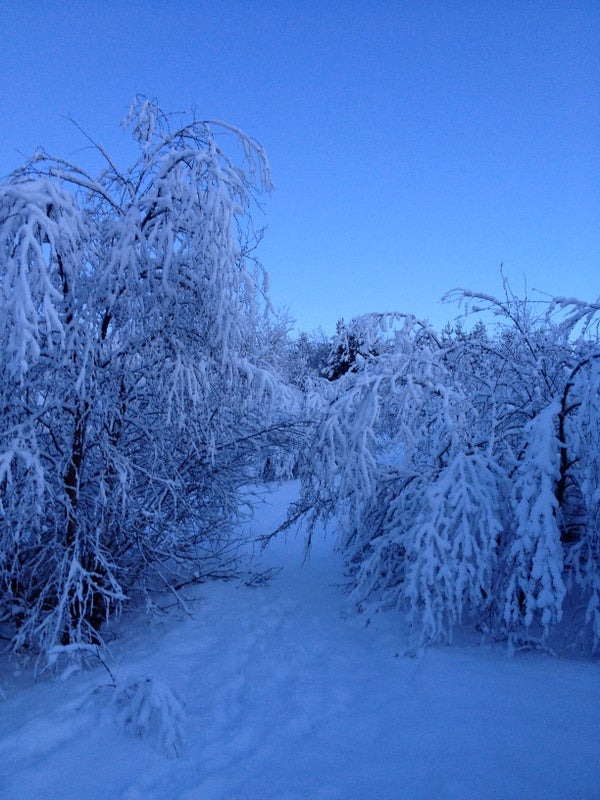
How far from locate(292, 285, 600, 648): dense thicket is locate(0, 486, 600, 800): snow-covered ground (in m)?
0.47

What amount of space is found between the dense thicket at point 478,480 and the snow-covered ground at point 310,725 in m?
0.47

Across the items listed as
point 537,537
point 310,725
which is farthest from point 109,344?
point 537,537

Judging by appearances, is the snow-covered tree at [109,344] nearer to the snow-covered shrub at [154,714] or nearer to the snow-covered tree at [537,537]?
the snow-covered shrub at [154,714]

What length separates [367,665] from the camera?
4.42 m

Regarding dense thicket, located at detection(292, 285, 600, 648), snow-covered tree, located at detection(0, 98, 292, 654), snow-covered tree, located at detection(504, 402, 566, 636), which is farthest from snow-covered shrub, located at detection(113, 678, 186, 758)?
snow-covered tree, located at detection(504, 402, 566, 636)

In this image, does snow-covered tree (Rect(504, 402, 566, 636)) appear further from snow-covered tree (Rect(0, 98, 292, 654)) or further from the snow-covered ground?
snow-covered tree (Rect(0, 98, 292, 654))

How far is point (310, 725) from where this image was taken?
355cm

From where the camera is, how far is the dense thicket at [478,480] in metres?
3.99

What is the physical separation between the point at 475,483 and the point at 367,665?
6.07 feet

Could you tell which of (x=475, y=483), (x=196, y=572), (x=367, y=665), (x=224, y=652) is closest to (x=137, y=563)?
(x=196, y=572)

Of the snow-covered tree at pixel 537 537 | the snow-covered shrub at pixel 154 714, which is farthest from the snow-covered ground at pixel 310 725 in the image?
the snow-covered tree at pixel 537 537

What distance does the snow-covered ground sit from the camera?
284cm

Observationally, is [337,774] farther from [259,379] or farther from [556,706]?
[259,379]

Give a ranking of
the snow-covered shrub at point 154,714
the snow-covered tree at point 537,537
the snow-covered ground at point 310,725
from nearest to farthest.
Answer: the snow-covered ground at point 310,725 < the snow-covered shrub at point 154,714 < the snow-covered tree at point 537,537
